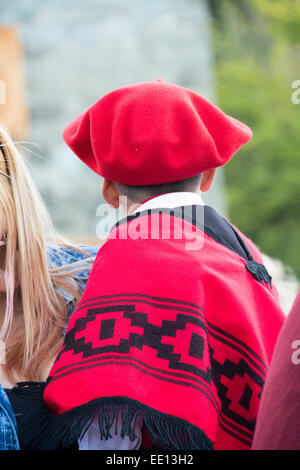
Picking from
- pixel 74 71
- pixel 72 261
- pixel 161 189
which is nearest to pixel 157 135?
pixel 161 189

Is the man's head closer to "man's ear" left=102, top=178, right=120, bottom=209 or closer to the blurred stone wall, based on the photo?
"man's ear" left=102, top=178, right=120, bottom=209

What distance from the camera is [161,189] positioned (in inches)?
72.2

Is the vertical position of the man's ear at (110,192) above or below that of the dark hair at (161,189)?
below

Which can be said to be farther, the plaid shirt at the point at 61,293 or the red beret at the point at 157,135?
the red beret at the point at 157,135

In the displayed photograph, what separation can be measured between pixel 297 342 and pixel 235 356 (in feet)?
1.90

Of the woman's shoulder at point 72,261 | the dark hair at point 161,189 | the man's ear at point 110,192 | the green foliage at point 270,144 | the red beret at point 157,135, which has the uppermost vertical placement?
the red beret at point 157,135

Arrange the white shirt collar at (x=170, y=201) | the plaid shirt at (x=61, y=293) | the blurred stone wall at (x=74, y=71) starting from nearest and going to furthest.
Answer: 1. the plaid shirt at (x=61, y=293)
2. the white shirt collar at (x=170, y=201)
3. the blurred stone wall at (x=74, y=71)

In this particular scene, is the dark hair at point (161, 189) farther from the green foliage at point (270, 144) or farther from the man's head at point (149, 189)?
the green foliage at point (270, 144)

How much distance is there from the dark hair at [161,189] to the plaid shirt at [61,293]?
0.84 feet

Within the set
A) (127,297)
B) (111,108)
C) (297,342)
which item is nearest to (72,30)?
(111,108)

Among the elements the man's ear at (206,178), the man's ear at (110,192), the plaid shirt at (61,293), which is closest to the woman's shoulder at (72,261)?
the plaid shirt at (61,293)

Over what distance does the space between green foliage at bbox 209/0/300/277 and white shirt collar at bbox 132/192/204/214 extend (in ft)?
34.1

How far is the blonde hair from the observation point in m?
1.78

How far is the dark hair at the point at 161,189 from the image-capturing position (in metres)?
1.83
